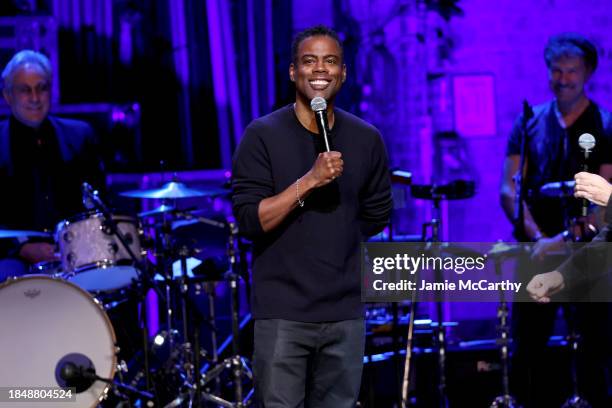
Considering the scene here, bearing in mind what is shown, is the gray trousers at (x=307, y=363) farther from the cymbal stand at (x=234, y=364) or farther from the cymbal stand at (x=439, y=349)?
the cymbal stand at (x=234, y=364)

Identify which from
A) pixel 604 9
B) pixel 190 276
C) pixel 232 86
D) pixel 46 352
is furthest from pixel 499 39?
pixel 46 352

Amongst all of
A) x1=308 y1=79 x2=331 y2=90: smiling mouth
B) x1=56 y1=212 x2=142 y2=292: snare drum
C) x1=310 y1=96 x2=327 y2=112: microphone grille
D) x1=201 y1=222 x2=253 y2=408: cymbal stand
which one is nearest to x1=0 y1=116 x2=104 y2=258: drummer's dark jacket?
x1=56 y1=212 x2=142 y2=292: snare drum

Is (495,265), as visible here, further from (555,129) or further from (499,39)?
(499,39)

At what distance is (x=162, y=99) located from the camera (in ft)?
23.2

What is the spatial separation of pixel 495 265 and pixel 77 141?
3078 mm

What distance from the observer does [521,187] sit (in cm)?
579

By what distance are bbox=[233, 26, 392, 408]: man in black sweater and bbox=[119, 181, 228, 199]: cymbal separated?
2587 mm

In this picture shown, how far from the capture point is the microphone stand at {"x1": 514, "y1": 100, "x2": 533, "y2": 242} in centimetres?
579

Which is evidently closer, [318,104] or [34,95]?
[318,104]

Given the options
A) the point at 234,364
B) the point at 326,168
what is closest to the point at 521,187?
the point at 234,364

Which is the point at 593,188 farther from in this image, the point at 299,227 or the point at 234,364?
the point at 234,364

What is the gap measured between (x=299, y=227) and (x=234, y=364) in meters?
2.58

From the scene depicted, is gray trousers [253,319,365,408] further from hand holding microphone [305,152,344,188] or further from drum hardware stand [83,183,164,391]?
→ drum hardware stand [83,183,164,391]

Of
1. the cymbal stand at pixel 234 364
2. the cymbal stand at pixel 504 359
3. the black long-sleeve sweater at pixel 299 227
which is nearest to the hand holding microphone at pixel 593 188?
the black long-sleeve sweater at pixel 299 227
